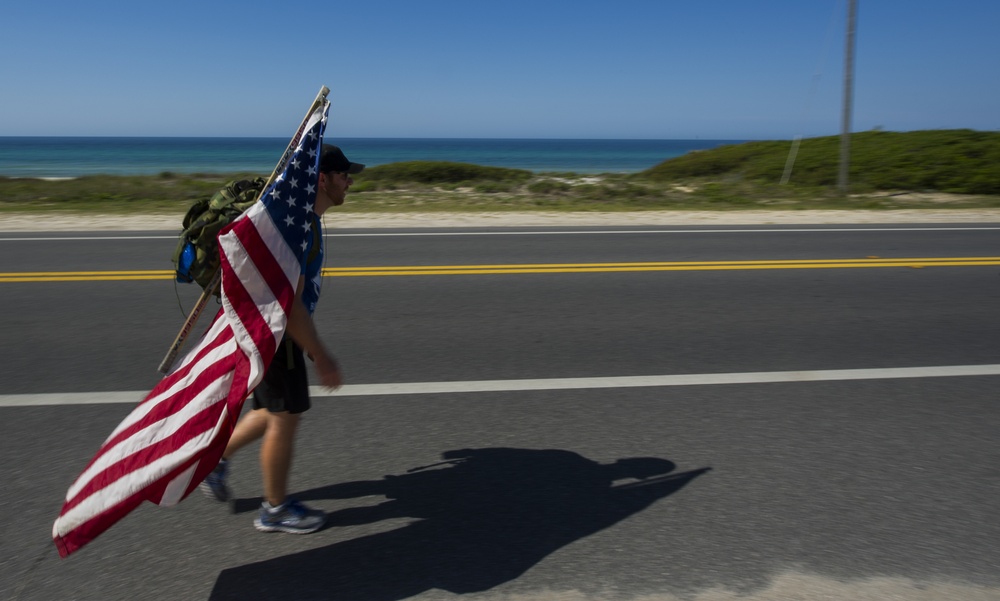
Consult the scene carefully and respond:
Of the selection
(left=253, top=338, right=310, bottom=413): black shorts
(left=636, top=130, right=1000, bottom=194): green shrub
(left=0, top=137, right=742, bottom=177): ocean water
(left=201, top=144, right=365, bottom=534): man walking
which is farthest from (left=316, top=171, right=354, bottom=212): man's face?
(left=0, top=137, right=742, bottom=177): ocean water

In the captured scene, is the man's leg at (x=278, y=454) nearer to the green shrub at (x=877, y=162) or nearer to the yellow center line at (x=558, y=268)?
the yellow center line at (x=558, y=268)

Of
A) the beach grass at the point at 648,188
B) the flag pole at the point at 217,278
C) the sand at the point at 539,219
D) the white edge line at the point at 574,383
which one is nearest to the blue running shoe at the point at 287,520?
the flag pole at the point at 217,278

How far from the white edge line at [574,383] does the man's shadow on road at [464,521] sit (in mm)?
1007

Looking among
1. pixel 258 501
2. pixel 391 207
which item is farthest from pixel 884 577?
pixel 391 207

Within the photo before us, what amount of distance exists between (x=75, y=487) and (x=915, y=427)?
4029 millimetres

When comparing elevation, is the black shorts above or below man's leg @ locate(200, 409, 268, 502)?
above

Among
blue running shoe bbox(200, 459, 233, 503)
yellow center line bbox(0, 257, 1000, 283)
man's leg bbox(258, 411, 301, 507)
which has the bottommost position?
blue running shoe bbox(200, 459, 233, 503)

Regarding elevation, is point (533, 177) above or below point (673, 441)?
above

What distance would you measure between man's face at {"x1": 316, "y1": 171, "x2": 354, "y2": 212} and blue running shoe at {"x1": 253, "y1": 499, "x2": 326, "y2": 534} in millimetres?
1214

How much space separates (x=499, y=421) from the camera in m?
4.59

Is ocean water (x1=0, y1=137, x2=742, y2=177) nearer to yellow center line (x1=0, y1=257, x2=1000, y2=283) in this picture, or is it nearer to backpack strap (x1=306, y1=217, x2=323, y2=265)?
yellow center line (x1=0, y1=257, x2=1000, y2=283)

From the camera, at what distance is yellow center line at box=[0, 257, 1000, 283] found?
866 cm

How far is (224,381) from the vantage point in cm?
304

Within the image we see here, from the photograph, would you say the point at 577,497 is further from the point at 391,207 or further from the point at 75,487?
the point at 391,207
